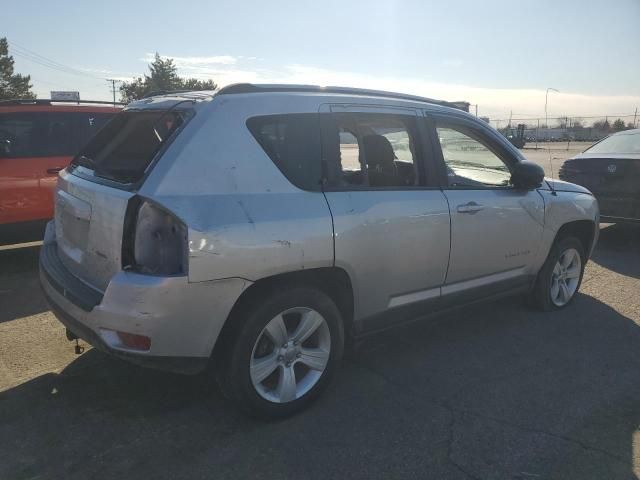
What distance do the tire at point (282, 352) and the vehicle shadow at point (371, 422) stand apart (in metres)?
0.15

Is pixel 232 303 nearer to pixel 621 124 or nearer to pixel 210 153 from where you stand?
pixel 210 153

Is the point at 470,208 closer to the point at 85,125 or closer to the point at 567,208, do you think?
the point at 567,208

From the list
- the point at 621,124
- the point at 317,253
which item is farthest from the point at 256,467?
the point at 621,124

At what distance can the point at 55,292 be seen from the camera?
313 cm

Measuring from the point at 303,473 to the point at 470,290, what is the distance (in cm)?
202

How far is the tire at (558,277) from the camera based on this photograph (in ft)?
15.8

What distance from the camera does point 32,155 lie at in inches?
236

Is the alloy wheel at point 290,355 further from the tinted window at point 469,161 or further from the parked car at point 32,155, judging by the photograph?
the parked car at point 32,155

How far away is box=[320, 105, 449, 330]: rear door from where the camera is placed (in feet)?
10.5

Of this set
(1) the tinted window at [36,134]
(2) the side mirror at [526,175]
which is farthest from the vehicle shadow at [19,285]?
(2) the side mirror at [526,175]

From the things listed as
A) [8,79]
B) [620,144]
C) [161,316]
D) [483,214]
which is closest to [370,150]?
[483,214]

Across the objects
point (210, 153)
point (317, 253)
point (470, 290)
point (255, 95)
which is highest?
point (255, 95)

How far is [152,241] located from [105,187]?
528 millimetres

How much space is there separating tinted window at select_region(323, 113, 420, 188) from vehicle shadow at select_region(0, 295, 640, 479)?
1.33 m
